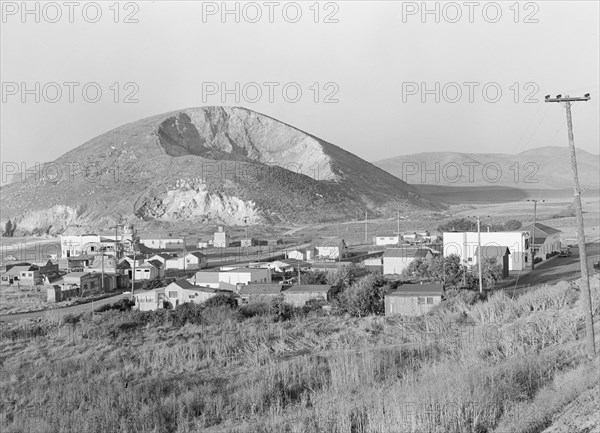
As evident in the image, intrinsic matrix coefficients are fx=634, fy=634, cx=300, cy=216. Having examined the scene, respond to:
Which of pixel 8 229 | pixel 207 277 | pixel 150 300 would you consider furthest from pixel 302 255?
pixel 8 229

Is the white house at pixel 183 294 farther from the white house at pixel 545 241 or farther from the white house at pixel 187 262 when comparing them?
the white house at pixel 545 241

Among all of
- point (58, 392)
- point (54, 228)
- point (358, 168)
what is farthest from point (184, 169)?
point (58, 392)

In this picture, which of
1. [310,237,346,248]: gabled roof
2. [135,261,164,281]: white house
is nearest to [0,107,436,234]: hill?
[310,237,346,248]: gabled roof

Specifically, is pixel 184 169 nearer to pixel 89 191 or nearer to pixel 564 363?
pixel 89 191

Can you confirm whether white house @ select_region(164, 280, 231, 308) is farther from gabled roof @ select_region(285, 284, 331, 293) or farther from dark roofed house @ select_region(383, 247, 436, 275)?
dark roofed house @ select_region(383, 247, 436, 275)

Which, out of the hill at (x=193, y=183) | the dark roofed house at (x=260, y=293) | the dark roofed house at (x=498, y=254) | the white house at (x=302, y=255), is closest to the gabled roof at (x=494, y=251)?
the dark roofed house at (x=498, y=254)

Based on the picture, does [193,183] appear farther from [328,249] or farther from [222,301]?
[222,301]
